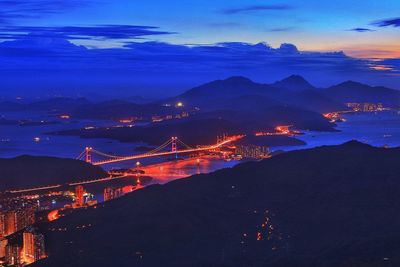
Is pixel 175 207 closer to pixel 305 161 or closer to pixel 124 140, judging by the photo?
pixel 305 161

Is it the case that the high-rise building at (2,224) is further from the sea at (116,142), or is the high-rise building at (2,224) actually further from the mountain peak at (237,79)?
the mountain peak at (237,79)

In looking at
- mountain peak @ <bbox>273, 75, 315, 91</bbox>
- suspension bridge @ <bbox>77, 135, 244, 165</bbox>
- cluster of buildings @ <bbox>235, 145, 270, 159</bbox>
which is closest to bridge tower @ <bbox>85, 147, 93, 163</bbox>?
suspension bridge @ <bbox>77, 135, 244, 165</bbox>

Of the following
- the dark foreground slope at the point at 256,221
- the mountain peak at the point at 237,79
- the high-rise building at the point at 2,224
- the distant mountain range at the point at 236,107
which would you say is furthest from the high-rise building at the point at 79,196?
the mountain peak at the point at 237,79

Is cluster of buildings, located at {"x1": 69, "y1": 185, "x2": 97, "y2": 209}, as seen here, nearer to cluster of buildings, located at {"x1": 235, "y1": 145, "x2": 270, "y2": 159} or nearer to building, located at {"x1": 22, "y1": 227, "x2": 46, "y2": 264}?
building, located at {"x1": 22, "y1": 227, "x2": 46, "y2": 264}

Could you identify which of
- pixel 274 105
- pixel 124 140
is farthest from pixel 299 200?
pixel 274 105

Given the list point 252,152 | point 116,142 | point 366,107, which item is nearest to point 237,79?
point 366,107
